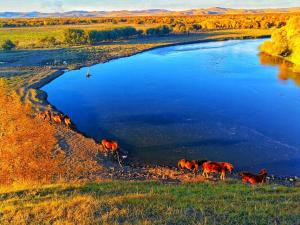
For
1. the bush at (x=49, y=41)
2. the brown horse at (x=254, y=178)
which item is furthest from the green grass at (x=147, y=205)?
the bush at (x=49, y=41)

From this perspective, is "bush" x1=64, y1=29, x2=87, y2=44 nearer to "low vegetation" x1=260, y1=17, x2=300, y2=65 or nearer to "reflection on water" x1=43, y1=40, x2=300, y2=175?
"reflection on water" x1=43, y1=40, x2=300, y2=175

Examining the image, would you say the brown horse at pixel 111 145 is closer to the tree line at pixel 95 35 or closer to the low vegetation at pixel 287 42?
the low vegetation at pixel 287 42

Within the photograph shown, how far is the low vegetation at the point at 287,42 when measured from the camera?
5034 centimetres

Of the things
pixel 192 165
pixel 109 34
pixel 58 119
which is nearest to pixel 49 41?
pixel 109 34

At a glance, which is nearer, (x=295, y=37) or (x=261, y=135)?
(x=261, y=135)

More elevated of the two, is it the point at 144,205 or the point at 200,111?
the point at 144,205

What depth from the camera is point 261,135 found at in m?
21.1

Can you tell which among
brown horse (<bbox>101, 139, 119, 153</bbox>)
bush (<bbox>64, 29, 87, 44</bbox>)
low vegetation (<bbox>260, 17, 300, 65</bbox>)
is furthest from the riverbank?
low vegetation (<bbox>260, 17, 300, 65</bbox>)

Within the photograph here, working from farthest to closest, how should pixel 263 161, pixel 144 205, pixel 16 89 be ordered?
pixel 16 89 < pixel 263 161 < pixel 144 205

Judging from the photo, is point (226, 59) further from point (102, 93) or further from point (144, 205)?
point (144, 205)

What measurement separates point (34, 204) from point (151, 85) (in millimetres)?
25741

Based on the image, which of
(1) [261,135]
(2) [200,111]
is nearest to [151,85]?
(2) [200,111]

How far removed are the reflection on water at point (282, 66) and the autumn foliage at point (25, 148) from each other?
25.2m

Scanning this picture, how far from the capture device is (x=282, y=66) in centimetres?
4494
